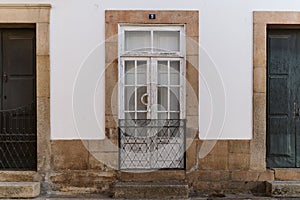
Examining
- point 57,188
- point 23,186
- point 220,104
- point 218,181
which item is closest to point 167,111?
point 220,104

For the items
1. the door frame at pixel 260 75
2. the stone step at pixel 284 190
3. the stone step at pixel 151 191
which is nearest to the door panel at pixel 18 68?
the stone step at pixel 151 191

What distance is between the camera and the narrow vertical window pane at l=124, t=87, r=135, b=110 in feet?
20.0

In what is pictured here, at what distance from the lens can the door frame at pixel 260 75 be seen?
5.98 metres

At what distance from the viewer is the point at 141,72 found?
6.09m

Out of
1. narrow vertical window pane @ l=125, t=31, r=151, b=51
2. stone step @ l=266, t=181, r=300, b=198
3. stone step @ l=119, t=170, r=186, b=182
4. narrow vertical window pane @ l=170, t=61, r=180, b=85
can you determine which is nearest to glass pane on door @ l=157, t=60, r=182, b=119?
narrow vertical window pane @ l=170, t=61, r=180, b=85

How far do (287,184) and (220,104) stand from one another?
1639 millimetres

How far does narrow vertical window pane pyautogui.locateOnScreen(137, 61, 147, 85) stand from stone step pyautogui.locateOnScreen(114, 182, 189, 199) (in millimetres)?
1673

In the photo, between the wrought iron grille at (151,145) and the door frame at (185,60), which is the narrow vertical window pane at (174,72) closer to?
the door frame at (185,60)

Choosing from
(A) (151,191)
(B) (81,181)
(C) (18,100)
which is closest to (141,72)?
(A) (151,191)

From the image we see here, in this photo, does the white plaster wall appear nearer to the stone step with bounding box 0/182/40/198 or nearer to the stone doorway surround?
the stone doorway surround

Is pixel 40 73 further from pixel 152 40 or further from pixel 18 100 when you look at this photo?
pixel 152 40

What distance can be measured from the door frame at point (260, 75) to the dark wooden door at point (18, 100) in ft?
12.0

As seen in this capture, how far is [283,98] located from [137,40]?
8.71 ft

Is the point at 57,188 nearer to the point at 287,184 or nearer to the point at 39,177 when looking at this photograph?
the point at 39,177
